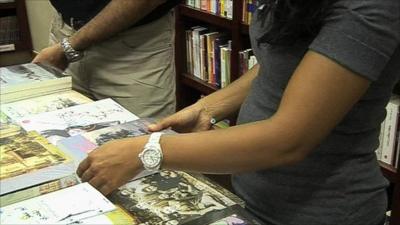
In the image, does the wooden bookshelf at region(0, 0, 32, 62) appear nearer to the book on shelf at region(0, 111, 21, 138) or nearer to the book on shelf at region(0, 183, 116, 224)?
the book on shelf at region(0, 111, 21, 138)

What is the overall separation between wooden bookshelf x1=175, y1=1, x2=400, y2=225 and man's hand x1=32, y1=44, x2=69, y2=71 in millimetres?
837

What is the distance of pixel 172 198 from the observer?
0.93 meters

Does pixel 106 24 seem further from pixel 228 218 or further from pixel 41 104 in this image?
pixel 228 218

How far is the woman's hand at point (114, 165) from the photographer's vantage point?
2.85ft

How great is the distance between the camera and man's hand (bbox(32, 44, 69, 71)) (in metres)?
1.58

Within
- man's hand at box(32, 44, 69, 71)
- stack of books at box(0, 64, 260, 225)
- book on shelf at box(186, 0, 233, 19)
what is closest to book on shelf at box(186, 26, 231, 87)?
book on shelf at box(186, 0, 233, 19)

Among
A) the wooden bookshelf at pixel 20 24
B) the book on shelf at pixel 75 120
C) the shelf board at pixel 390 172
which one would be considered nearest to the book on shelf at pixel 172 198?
the book on shelf at pixel 75 120

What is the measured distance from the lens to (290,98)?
2.61ft

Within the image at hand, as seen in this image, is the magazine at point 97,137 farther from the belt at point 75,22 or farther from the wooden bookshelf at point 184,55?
the wooden bookshelf at point 184,55

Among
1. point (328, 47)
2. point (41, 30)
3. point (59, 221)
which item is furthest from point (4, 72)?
point (41, 30)

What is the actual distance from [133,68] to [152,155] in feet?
2.96

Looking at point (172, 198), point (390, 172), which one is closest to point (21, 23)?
point (390, 172)

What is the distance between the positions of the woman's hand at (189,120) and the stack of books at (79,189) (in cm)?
5

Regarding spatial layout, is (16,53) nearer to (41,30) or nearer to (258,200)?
(41,30)
